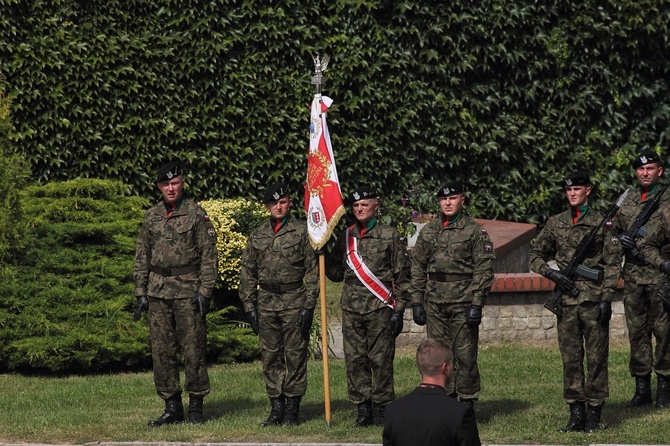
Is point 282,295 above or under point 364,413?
above

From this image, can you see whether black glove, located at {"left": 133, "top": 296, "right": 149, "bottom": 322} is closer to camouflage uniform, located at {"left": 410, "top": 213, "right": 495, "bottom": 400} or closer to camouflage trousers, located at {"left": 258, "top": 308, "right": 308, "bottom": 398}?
camouflage trousers, located at {"left": 258, "top": 308, "right": 308, "bottom": 398}

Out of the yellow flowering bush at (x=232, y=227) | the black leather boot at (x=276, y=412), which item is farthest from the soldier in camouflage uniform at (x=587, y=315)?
the yellow flowering bush at (x=232, y=227)

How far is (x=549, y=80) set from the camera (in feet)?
57.4

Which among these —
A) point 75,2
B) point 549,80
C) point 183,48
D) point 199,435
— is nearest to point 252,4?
point 183,48

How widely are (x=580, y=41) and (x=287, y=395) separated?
8.83m

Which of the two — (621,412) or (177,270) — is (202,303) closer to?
(177,270)

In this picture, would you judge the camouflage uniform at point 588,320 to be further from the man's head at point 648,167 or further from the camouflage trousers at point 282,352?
the camouflage trousers at point 282,352

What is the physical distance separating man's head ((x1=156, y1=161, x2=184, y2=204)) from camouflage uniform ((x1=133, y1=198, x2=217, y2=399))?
12 centimetres

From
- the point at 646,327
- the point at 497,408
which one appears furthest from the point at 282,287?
the point at 646,327

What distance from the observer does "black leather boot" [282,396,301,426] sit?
34.9 feet

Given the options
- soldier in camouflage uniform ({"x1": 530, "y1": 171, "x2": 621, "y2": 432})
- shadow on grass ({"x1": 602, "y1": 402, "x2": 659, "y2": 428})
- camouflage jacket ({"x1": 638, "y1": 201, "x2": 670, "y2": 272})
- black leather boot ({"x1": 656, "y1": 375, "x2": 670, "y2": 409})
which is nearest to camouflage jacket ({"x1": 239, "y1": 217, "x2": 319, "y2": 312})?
soldier in camouflage uniform ({"x1": 530, "y1": 171, "x2": 621, "y2": 432})

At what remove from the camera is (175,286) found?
35.3 ft

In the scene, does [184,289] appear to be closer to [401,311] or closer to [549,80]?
[401,311]

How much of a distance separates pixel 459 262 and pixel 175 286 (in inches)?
97.8
